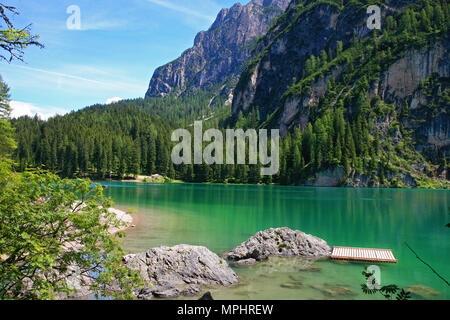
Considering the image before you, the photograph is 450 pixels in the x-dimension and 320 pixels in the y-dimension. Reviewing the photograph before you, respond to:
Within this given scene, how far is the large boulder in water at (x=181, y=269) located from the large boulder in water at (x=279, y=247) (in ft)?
14.1

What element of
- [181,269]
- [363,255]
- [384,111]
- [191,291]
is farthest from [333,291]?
[384,111]

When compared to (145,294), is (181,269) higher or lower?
higher

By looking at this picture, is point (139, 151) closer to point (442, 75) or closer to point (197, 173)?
point (197, 173)

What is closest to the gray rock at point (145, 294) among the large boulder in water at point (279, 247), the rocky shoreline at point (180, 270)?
the rocky shoreline at point (180, 270)

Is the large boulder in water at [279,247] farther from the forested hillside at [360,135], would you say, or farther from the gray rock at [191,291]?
the forested hillside at [360,135]

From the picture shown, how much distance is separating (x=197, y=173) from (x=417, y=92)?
96630 mm

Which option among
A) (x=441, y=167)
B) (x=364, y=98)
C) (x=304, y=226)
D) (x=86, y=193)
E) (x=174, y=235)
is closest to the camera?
(x=86, y=193)

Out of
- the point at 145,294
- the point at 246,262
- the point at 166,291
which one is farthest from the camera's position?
the point at 246,262

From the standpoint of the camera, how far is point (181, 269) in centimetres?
1834

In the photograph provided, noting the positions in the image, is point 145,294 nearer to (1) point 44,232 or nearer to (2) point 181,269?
(2) point 181,269

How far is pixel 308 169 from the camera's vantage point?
414 ft

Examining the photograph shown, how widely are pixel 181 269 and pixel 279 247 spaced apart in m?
9.41

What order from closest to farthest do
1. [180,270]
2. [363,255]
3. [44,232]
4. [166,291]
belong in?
[44,232] < [166,291] < [180,270] < [363,255]
